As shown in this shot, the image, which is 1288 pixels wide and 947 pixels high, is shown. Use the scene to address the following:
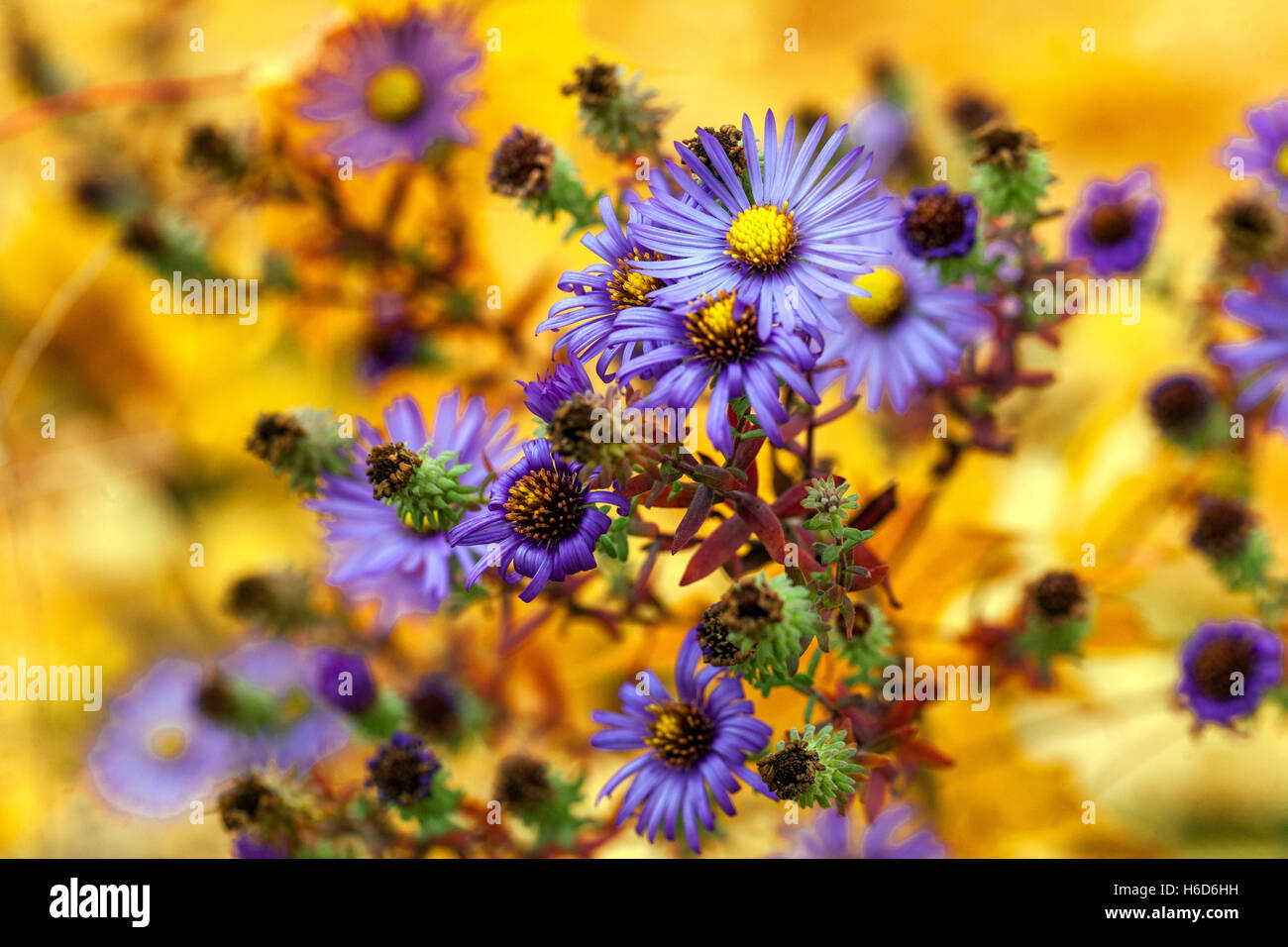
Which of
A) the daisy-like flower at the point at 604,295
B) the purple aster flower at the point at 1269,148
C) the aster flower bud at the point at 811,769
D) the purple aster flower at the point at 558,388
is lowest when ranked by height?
the aster flower bud at the point at 811,769

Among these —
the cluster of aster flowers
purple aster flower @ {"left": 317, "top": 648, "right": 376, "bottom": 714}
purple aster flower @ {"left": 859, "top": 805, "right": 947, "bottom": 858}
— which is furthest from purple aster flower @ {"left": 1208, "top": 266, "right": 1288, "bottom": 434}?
purple aster flower @ {"left": 317, "top": 648, "right": 376, "bottom": 714}

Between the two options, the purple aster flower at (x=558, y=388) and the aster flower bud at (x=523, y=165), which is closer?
the purple aster flower at (x=558, y=388)

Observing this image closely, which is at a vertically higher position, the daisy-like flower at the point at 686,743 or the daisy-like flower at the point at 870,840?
the daisy-like flower at the point at 686,743

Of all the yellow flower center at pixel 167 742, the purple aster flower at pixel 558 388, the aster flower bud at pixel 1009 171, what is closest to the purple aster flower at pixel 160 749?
the yellow flower center at pixel 167 742

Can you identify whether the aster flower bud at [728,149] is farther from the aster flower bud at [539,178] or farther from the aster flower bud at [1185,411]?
the aster flower bud at [1185,411]

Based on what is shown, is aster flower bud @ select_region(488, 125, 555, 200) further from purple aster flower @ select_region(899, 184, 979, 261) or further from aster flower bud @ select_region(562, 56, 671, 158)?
purple aster flower @ select_region(899, 184, 979, 261)

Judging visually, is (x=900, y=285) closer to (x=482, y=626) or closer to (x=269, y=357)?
(x=482, y=626)
